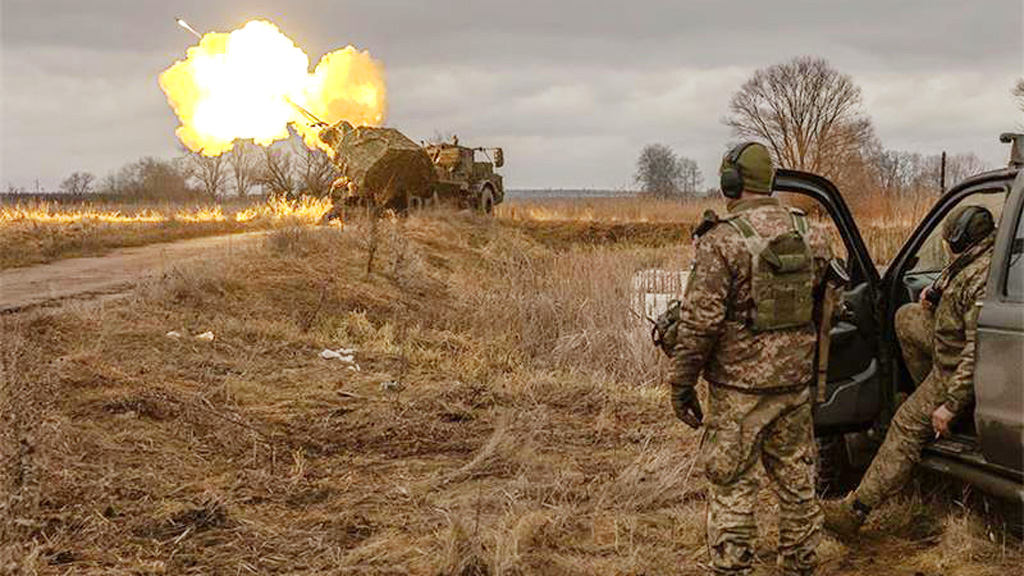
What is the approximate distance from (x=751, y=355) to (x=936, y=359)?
1.08 metres

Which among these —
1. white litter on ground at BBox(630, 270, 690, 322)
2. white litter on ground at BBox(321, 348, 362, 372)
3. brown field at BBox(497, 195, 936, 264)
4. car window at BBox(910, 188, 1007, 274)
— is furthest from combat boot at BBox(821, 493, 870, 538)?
brown field at BBox(497, 195, 936, 264)

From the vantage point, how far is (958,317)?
174 inches

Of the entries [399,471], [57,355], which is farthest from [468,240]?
[399,471]

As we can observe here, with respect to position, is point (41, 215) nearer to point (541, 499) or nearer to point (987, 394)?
point (541, 499)

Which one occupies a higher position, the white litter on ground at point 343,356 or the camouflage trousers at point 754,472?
the camouflage trousers at point 754,472

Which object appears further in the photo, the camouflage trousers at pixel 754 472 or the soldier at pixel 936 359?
the soldier at pixel 936 359

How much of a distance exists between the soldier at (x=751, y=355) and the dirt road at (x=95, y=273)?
324 inches

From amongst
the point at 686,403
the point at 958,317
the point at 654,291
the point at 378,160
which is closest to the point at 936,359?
the point at 958,317

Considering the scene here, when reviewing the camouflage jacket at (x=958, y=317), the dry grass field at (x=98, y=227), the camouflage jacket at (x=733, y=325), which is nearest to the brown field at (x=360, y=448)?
the camouflage jacket at (x=958, y=317)

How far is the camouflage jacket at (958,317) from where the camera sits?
13.9 ft

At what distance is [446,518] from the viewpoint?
5246 mm

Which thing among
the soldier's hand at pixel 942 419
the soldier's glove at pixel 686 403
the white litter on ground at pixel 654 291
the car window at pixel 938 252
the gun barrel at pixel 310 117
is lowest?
the white litter on ground at pixel 654 291

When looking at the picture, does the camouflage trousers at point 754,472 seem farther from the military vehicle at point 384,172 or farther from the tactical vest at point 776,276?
the military vehicle at point 384,172

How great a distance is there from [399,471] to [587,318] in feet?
17.6
